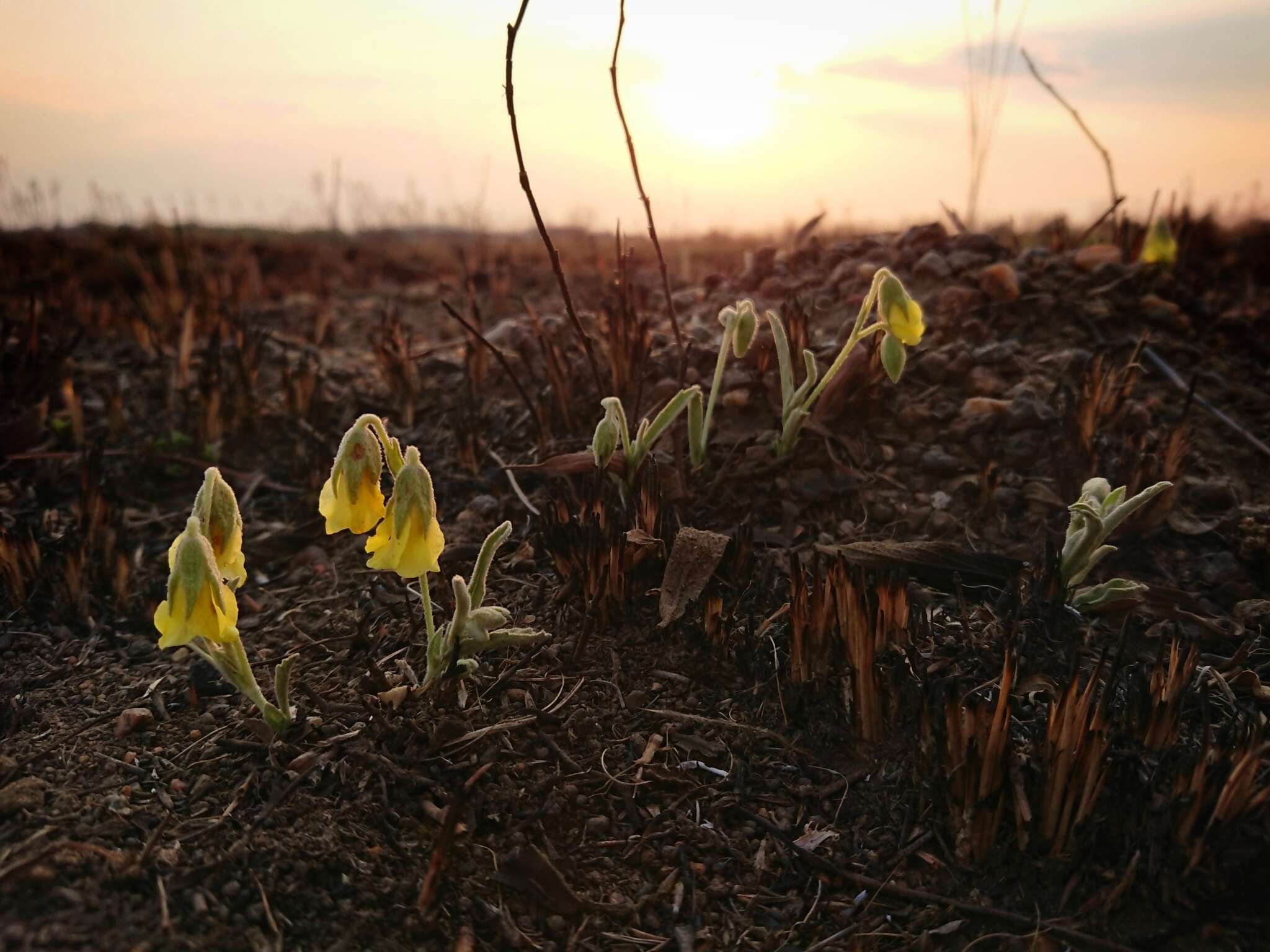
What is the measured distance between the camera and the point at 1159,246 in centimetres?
418

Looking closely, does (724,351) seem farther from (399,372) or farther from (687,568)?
(399,372)

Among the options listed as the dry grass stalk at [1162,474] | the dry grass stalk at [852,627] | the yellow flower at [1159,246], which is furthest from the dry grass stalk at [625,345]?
the yellow flower at [1159,246]

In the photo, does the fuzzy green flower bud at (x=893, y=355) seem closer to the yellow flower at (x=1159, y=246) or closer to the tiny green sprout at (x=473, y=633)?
the tiny green sprout at (x=473, y=633)

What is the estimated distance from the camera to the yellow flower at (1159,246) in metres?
4.17

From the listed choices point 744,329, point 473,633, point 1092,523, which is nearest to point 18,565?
point 473,633

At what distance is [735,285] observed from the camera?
423cm

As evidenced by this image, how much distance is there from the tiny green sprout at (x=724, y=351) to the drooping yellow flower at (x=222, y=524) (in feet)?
4.07

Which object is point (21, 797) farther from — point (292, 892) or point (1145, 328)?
point (1145, 328)

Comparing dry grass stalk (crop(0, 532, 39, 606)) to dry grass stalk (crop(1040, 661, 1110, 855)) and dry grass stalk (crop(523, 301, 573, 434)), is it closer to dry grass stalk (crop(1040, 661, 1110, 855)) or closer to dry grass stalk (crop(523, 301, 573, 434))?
dry grass stalk (crop(523, 301, 573, 434))

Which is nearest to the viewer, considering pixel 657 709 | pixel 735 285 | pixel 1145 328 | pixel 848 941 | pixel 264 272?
pixel 848 941

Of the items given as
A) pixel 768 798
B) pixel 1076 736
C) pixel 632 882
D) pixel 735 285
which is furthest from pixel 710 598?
pixel 735 285

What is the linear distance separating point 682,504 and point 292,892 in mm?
1399

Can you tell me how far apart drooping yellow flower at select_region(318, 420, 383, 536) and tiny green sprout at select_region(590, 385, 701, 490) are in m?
0.65

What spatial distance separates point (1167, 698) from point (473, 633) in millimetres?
1371
